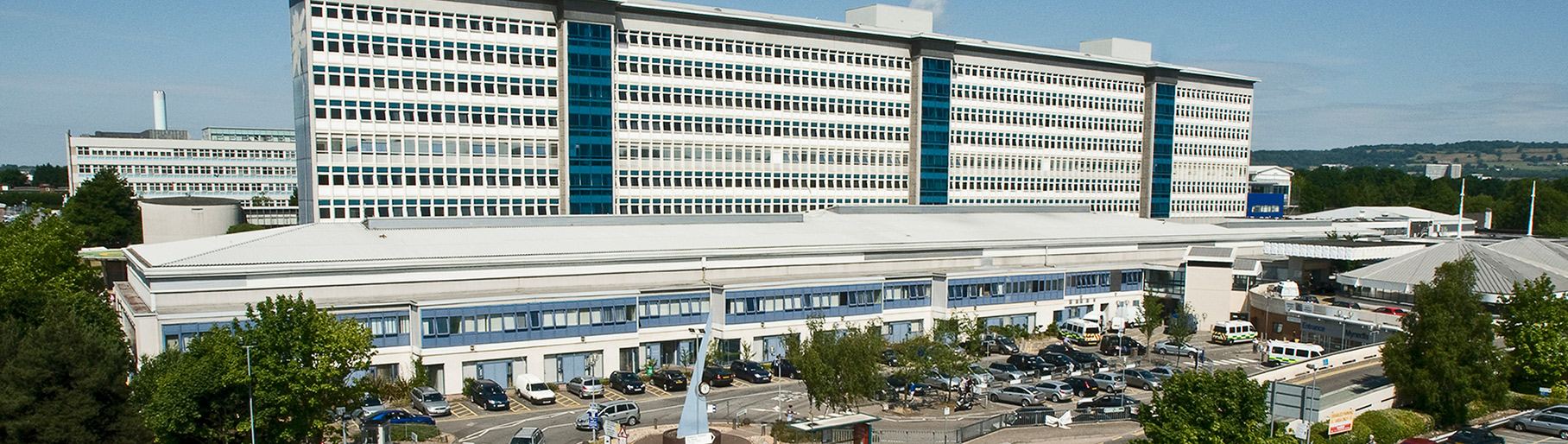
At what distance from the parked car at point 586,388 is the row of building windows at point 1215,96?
86.2 m

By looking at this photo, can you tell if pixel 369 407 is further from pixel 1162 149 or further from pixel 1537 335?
pixel 1162 149

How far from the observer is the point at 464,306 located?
48938mm

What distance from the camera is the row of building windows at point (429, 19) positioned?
213 ft

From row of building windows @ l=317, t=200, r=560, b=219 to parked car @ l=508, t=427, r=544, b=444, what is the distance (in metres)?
34.9

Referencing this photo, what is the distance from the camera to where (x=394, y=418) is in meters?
41.5

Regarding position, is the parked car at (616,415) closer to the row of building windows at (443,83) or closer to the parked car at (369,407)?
the parked car at (369,407)

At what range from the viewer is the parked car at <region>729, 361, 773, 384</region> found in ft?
170

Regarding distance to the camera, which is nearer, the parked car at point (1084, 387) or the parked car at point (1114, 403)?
the parked car at point (1114, 403)

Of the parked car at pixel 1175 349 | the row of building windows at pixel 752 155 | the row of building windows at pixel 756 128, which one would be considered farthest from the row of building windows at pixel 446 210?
the parked car at pixel 1175 349

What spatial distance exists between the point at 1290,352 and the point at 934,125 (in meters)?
41.8

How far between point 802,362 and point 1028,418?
9996 millimetres

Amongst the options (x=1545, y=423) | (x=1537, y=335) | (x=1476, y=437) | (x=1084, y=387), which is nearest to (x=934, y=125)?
(x=1084, y=387)

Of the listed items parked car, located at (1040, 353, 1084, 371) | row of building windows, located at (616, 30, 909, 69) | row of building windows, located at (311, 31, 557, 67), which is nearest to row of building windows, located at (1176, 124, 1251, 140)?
row of building windows, located at (616, 30, 909, 69)

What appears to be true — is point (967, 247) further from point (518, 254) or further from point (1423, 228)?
point (1423, 228)
